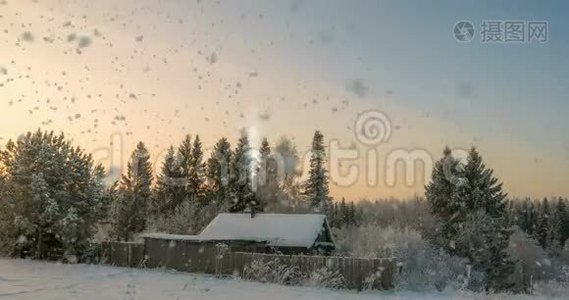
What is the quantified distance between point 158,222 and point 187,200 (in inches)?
157

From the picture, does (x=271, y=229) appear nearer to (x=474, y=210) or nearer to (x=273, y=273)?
(x=273, y=273)

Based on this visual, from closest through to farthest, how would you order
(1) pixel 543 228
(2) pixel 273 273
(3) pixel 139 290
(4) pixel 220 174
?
(3) pixel 139 290 → (2) pixel 273 273 → (4) pixel 220 174 → (1) pixel 543 228

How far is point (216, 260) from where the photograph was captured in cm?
2866

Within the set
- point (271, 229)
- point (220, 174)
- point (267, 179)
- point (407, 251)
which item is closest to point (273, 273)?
point (271, 229)

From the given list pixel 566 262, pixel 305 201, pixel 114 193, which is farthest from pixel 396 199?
pixel 114 193

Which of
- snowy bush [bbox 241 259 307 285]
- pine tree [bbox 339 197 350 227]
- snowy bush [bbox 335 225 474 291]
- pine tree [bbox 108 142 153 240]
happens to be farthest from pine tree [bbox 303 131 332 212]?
snowy bush [bbox 241 259 307 285]

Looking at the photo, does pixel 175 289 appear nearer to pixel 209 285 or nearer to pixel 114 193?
pixel 209 285

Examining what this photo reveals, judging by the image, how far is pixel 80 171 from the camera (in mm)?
37219

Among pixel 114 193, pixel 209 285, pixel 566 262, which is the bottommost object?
pixel 566 262

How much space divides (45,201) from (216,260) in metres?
12.3

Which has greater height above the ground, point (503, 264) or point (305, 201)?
point (305, 201)

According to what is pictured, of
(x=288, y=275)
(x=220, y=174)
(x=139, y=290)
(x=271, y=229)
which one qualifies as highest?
(x=220, y=174)

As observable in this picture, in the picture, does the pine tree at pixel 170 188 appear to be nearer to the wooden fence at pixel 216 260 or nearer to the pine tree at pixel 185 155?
the pine tree at pixel 185 155

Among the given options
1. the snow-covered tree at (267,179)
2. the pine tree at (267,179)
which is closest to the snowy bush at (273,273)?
the pine tree at (267,179)
